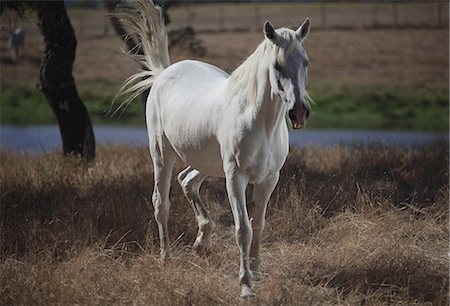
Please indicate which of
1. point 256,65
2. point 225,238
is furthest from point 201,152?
point 225,238

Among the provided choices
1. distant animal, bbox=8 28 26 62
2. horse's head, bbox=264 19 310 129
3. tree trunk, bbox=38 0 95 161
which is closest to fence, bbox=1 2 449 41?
distant animal, bbox=8 28 26 62

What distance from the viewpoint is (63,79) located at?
399 inches

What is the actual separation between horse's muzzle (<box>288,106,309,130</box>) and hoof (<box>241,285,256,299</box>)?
4.17 ft

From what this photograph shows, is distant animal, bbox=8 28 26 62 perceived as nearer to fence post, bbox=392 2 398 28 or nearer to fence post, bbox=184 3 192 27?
fence post, bbox=184 3 192 27

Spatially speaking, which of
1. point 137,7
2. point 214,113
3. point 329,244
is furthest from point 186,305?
point 137,7

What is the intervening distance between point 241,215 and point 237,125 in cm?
62

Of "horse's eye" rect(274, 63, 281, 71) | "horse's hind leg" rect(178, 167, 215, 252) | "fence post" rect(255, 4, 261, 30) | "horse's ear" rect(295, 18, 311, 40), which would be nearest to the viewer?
"horse's eye" rect(274, 63, 281, 71)

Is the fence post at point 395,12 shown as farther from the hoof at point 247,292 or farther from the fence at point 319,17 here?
the hoof at point 247,292

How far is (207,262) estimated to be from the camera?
5395mm

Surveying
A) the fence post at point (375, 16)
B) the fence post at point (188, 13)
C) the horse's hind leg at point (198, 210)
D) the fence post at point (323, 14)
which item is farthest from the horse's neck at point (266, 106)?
the fence post at point (375, 16)

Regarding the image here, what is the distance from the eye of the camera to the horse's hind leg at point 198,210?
583 centimetres

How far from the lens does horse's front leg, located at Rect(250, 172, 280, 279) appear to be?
5.05 meters

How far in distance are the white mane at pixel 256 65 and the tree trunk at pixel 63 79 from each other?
522 cm

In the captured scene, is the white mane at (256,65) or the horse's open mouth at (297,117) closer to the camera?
the horse's open mouth at (297,117)
